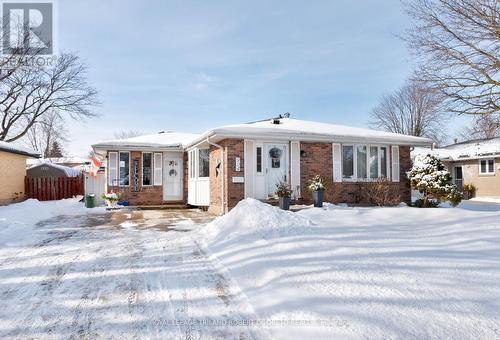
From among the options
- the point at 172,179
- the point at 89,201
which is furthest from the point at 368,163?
the point at 89,201

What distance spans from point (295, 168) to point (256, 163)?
Answer: 1.47 meters

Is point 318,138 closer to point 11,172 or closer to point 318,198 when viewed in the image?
point 318,198

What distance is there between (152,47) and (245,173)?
613 centimetres

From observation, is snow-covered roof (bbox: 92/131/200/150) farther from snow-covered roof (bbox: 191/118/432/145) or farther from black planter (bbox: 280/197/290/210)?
black planter (bbox: 280/197/290/210)

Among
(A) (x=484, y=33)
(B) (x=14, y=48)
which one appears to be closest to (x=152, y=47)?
(A) (x=484, y=33)

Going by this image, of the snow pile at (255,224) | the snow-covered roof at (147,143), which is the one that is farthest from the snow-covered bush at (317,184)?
the snow-covered roof at (147,143)

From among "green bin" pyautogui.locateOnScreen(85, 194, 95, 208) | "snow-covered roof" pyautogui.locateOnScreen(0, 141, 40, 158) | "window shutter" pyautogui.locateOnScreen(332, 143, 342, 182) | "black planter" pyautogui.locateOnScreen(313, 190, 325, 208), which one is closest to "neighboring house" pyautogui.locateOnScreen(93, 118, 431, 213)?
"window shutter" pyautogui.locateOnScreen(332, 143, 342, 182)

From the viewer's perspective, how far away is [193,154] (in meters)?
14.4

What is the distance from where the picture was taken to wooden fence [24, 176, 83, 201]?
732 inches

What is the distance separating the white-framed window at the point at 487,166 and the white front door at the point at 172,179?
782 inches

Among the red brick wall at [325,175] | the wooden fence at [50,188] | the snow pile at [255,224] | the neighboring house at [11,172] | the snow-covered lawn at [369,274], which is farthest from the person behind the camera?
the wooden fence at [50,188]

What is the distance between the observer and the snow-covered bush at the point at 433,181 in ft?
36.9

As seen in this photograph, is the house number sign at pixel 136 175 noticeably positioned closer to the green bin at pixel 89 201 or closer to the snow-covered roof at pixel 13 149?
the green bin at pixel 89 201

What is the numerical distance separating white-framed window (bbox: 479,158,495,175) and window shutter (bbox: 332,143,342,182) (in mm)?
15272
